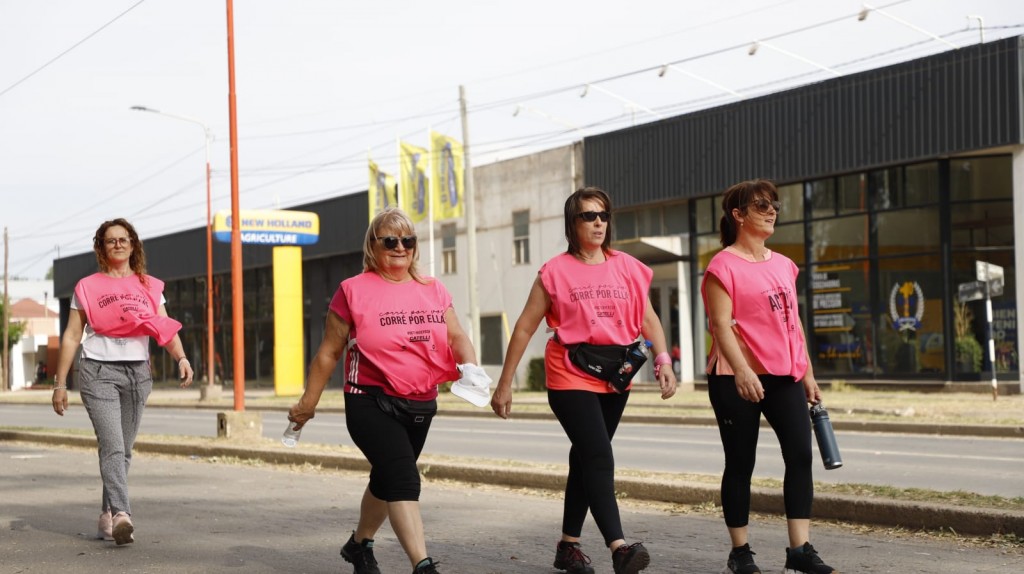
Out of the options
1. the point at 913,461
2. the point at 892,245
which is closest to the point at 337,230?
the point at 892,245

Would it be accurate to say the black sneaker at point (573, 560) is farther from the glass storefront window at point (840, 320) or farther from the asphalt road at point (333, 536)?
the glass storefront window at point (840, 320)

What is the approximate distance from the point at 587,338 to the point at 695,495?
3390 mm

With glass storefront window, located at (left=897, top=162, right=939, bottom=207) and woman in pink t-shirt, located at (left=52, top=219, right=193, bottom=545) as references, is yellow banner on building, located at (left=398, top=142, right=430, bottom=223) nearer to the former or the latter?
glass storefront window, located at (left=897, top=162, right=939, bottom=207)

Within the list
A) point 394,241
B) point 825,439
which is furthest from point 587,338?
point 825,439

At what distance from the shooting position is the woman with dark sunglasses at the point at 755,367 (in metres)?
5.80

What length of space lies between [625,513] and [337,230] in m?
38.6

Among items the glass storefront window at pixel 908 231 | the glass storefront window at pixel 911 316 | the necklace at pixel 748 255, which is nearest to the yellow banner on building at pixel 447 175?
the glass storefront window at pixel 908 231

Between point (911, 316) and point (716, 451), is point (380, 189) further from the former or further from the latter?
point (716, 451)

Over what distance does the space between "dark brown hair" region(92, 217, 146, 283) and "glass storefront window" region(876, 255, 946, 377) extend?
70.7ft

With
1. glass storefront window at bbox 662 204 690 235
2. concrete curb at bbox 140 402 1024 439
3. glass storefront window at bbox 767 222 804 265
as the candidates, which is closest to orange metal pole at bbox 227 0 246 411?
concrete curb at bbox 140 402 1024 439

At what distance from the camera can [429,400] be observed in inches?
227

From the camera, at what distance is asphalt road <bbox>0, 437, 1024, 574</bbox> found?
6613mm

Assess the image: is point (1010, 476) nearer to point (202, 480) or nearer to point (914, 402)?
point (202, 480)

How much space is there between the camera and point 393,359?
5668 millimetres
